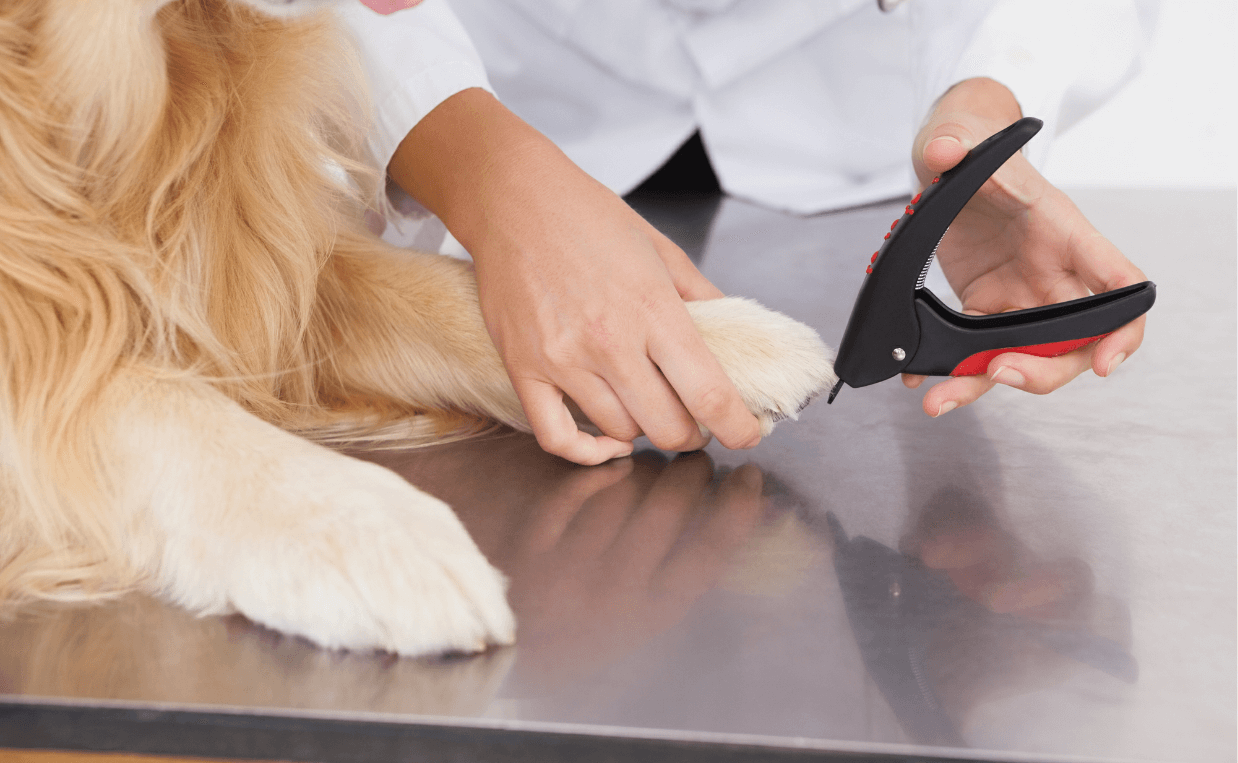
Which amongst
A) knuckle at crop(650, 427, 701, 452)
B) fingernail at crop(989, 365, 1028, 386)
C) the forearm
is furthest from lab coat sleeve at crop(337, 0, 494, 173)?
fingernail at crop(989, 365, 1028, 386)

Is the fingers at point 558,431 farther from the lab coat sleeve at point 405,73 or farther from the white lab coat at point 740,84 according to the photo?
the white lab coat at point 740,84

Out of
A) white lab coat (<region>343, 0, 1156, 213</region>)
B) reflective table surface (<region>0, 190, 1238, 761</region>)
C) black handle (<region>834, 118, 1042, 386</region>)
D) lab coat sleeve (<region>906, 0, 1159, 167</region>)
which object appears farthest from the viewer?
white lab coat (<region>343, 0, 1156, 213</region>)

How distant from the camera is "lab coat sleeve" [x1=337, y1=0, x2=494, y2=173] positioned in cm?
82

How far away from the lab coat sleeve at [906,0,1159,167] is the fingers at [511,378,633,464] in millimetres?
596

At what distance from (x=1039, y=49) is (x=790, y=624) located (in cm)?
81

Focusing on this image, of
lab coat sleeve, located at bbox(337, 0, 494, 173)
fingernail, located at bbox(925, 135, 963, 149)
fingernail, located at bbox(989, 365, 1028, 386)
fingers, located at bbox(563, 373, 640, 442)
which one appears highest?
fingernail, located at bbox(925, 135, 963, 149)

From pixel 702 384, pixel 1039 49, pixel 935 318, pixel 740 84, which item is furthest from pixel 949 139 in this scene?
pixel 740 84

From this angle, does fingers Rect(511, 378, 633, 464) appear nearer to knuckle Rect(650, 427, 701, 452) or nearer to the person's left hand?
knuckle Rect(650, 427, 701, 452)

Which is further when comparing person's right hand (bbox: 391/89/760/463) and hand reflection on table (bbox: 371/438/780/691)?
person's right hand (bbox: 391/89/760/463)

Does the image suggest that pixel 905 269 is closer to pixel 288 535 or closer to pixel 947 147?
pixel 947 147

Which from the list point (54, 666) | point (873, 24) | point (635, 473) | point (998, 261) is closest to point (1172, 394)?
point (998, 261)

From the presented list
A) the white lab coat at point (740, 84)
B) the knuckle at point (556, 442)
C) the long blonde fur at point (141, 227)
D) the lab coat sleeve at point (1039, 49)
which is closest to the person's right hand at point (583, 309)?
the knuckle at point (556, 442)

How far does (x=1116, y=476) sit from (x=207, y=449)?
57cm

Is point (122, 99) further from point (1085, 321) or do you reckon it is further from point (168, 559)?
point (1085, 321)
